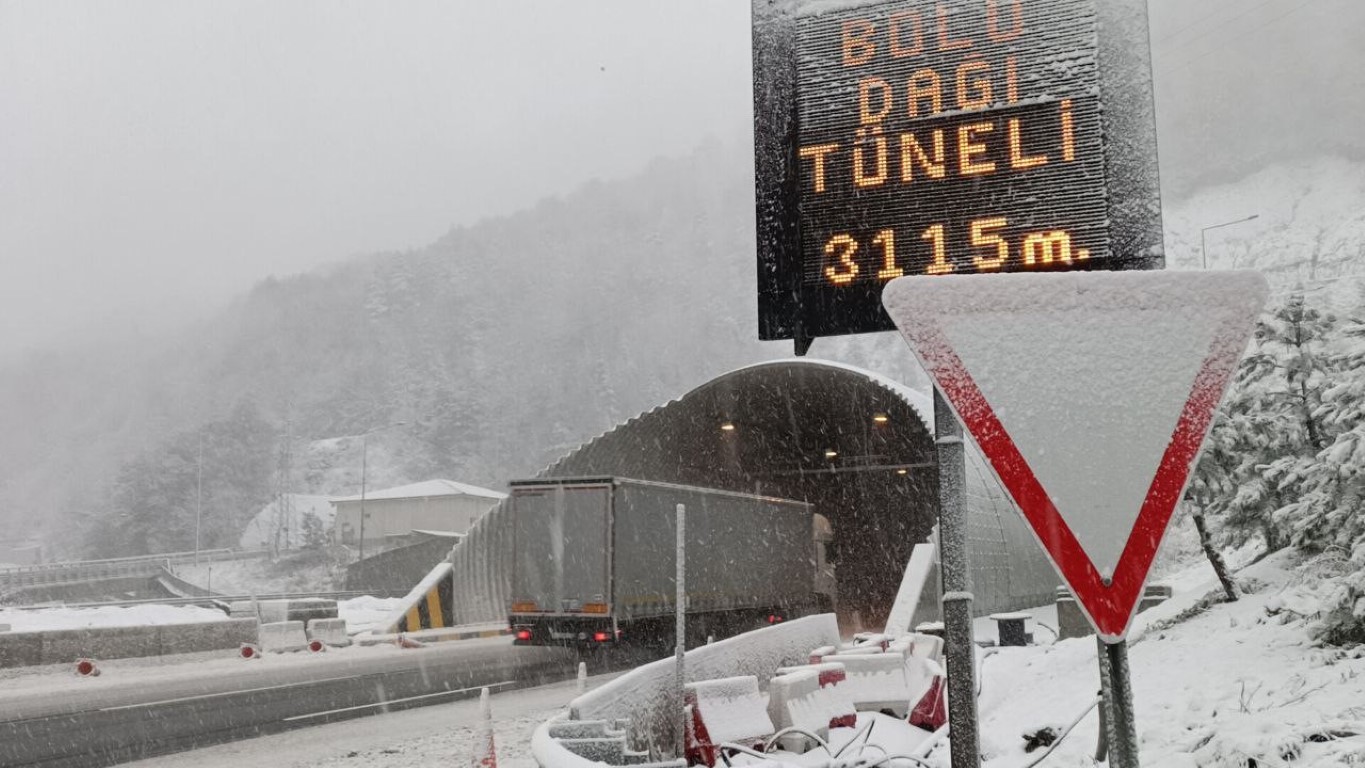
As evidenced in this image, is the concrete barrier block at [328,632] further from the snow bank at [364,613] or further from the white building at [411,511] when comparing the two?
the white building at [411,511]

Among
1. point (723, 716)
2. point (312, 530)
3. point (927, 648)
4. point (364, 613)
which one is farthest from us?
point (312, 530)

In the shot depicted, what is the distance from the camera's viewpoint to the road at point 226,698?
12477mm

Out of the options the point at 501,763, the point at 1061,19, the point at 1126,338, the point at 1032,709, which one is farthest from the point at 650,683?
the point at 1126,338

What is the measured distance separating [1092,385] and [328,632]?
88.6 ft

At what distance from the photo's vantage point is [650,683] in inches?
366

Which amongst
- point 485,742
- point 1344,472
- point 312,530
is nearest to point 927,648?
point 1344,472

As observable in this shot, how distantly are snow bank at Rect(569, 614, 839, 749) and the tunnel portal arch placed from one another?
1037 cm

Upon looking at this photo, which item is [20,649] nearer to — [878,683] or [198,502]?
[878,683]

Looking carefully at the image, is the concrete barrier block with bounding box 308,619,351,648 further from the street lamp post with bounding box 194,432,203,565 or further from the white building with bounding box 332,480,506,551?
the white building with bounding box 332,480,506,551

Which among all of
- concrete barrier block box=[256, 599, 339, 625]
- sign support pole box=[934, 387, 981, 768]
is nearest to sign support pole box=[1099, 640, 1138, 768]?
sign support pole box=[934, 387, 981, 768]

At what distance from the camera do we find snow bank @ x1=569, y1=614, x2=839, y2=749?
8.02m

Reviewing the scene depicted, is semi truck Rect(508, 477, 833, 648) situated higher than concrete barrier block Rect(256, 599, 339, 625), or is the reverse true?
semi truck Rect(508, 477, 833, 648)

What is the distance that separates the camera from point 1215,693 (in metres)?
8.24

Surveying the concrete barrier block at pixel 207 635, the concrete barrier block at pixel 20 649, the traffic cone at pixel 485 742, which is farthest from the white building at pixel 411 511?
the traffic cone at pixel 485 742
